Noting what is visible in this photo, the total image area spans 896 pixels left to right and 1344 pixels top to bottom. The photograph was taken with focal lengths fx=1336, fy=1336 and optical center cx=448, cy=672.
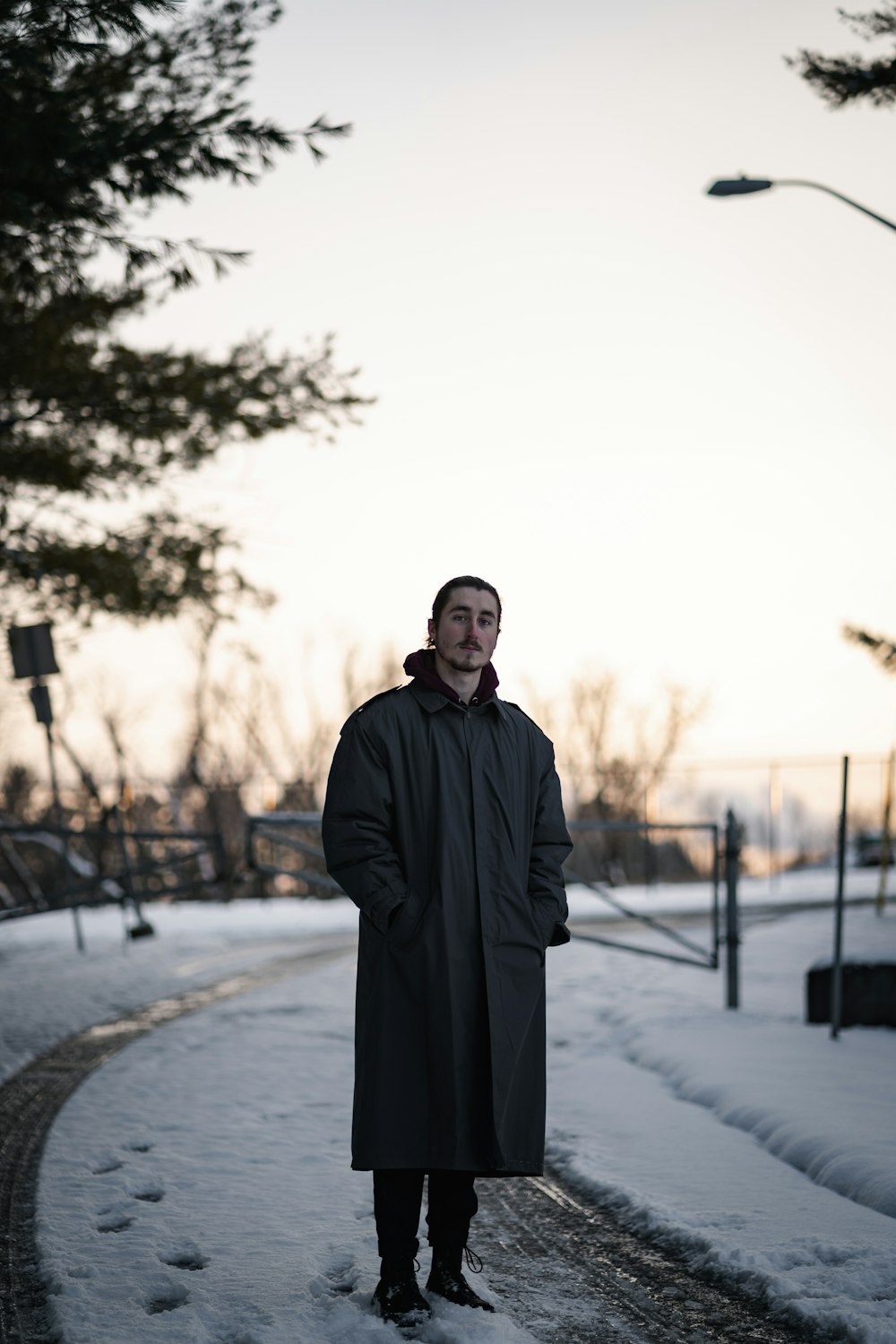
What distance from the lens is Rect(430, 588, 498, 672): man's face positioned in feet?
13.2

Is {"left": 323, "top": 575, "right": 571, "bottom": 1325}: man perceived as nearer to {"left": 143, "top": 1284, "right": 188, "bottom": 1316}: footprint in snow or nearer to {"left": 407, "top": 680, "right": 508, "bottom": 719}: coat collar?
{"left": 407, "top": 680, "right": 508, "bottom": 719}: coat collar

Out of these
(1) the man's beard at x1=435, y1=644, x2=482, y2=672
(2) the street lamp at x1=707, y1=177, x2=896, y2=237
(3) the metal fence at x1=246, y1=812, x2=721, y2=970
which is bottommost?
(3) the metal fence at x1=246, y1=812, x2=721, y2=970

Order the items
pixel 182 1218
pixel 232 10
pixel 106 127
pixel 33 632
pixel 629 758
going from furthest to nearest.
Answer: pixel 629 758, pixel 33 632, pixel 232 10, pixel 106 127, pixel 182 1218

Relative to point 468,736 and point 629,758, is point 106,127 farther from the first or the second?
point 629,758

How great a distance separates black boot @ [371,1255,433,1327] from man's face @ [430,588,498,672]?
1.73 meters

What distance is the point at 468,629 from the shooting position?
4.05 metres

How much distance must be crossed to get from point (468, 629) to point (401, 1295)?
1924mm

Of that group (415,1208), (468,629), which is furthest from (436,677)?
(415,1208)

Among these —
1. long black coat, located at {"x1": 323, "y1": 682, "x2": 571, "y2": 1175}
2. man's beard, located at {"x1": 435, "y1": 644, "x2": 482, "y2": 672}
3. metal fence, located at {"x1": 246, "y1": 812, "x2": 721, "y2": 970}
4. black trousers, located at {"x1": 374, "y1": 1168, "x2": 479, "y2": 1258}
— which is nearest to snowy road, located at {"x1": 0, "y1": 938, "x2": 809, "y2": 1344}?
black trousers, located at {"x1": 374, "y1": 1168, "x2": 479, "y2": 1258}

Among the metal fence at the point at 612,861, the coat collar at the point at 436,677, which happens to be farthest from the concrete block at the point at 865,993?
the coat collar at the point at 436,677

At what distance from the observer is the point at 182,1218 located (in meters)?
4.80

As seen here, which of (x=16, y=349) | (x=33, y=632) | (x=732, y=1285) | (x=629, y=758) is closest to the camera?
(x=732, y=1285)

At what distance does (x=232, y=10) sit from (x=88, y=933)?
10828mm

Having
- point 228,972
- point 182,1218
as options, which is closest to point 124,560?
point 228,972
